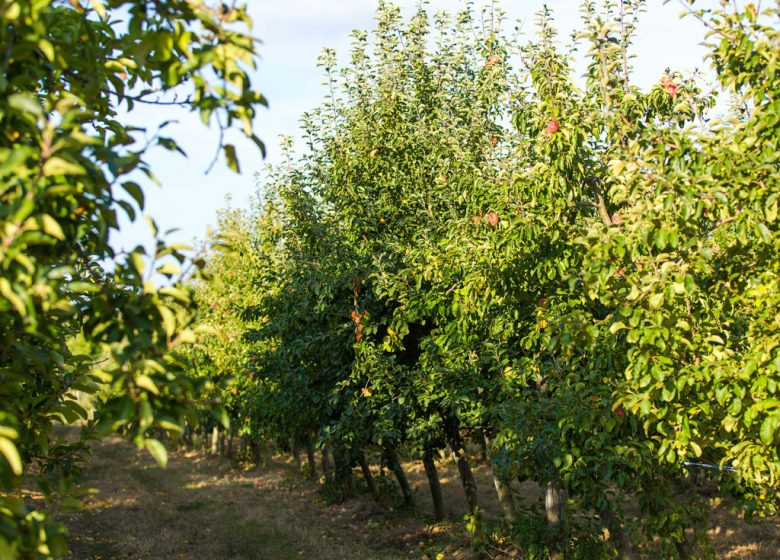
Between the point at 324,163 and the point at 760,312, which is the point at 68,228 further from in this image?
the point at 324,163

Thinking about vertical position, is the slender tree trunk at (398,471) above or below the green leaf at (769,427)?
below

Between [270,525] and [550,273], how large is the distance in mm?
13803

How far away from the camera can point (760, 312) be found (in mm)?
5660

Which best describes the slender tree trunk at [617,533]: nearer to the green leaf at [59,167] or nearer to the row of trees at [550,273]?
the row of trees at [550,273]

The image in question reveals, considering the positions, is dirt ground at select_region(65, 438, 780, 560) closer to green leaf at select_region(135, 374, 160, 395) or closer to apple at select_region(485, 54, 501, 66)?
apple at select_region(485, 54, 501, 66)

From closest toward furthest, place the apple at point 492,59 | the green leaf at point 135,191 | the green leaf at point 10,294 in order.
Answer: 1. the green leaf at point 10,294
2. the green leaf at point 135,191
3. the apple at point 492,59

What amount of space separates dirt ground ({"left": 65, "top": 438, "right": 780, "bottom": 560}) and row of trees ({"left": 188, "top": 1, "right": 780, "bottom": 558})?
6.06ft

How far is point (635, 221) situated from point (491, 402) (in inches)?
250

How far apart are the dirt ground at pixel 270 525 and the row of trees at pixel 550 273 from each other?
72.7 inches

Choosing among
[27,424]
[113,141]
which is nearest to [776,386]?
→ [113,141]

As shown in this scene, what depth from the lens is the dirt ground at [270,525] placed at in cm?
1590

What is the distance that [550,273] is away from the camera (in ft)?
27.2

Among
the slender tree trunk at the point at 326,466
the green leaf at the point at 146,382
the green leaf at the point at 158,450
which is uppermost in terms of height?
the green leaf at the point at 146,382

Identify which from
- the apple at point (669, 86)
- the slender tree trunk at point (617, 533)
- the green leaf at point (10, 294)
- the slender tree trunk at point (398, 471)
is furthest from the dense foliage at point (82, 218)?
the slender tree trunk at point (398, 471)
